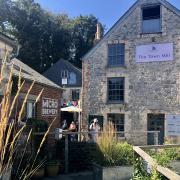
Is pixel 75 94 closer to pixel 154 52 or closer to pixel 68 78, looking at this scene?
pixel 68 78

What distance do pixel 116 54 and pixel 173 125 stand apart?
561 cm

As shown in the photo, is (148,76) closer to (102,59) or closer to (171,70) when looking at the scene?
(171,70)

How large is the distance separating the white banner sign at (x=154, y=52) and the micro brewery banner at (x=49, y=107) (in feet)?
28.8

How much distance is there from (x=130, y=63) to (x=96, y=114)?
150 inches

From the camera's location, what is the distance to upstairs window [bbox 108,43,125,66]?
76.5 feet

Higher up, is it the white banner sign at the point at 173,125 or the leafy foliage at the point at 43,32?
the leafy foliage at the point at 43,32

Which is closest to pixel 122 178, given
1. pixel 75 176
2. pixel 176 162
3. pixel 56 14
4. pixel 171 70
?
pixel 176 162

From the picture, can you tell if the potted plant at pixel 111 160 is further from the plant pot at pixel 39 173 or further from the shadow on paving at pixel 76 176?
the plant pot at pixel 39 173

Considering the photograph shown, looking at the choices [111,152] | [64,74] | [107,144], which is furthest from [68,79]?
[107,144]

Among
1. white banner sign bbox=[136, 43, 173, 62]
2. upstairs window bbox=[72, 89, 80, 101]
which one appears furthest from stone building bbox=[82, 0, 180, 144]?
upstairs window bbox=[72, 89, 80, 101]

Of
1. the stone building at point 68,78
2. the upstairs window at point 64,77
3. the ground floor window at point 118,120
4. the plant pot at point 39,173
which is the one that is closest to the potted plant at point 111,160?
the plant pot at point 39,173

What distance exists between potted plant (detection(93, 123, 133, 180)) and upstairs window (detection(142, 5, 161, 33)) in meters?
14.4

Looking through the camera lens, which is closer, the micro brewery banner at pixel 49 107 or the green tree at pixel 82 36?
the micro brewery banner at pixel 49 107

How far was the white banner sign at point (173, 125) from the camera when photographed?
21028mm
